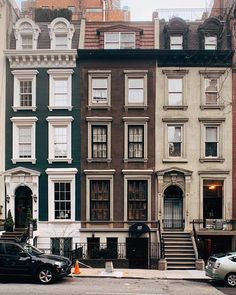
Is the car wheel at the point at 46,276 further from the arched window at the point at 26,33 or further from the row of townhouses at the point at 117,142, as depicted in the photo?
the arched window at the point at 26,33

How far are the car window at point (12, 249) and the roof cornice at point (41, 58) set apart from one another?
13.0 metres

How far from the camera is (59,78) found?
30375 millimetres

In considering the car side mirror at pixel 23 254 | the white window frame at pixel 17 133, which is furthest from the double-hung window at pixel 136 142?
the car side mirror at pixel 23 254

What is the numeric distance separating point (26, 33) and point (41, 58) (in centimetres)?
209

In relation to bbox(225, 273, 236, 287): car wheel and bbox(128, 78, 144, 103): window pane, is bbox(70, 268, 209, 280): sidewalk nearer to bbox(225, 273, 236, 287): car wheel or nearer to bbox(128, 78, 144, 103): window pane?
bbox(225, 273, 236, 287): car wheel

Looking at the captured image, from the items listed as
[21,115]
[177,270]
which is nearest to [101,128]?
[21,115]

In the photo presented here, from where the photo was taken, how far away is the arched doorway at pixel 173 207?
30016 mm

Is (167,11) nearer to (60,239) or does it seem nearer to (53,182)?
(53,182)

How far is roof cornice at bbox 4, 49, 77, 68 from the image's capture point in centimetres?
2988

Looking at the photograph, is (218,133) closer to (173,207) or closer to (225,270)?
(173,207)

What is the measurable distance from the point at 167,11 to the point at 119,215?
47.6 feet

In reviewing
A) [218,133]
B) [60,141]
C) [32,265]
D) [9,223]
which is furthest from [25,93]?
[32,265]

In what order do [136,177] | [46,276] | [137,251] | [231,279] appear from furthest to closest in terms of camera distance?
[136,177] → [137,251] → [231,279] → [46,276]

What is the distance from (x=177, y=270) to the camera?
83.8 feet
